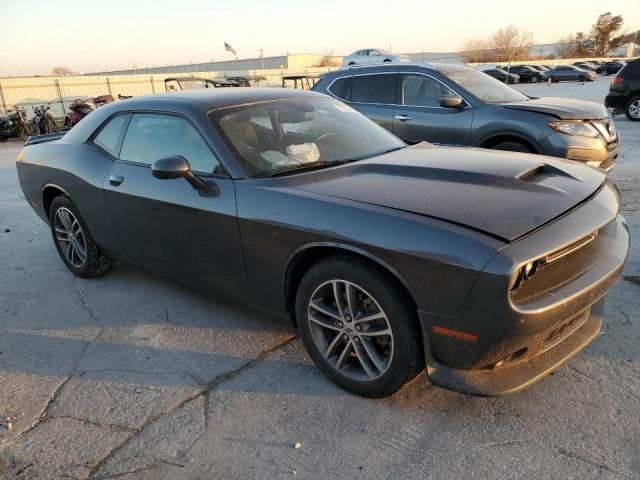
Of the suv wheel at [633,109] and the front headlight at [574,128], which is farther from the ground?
the front headlight at [574,128]

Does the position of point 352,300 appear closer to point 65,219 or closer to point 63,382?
→ point 63,382

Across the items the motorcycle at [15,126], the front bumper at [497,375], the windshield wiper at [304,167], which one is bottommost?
the motorcycle at [15,126]

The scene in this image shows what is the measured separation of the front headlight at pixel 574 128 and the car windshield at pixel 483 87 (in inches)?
34.1

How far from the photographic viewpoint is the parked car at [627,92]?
12.9 meters

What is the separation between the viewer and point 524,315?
2.04m

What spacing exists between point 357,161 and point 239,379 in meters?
1.51

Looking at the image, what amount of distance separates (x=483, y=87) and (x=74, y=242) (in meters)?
5.21

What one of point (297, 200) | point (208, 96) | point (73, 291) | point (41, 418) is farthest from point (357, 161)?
point (73, 291)

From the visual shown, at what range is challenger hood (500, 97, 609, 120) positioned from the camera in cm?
573

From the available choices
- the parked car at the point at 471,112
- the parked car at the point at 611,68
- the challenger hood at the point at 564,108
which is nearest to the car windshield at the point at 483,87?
the parked car at the point at 471,112

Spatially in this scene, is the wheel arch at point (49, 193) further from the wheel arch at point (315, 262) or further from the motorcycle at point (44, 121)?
the motorcycle at point (44, 121)

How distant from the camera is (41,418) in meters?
2.64

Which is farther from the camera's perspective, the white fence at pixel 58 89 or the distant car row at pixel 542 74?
the distant car row at pixel 542 74

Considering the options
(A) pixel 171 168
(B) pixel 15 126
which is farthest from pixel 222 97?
(B) pixel 15 126
